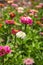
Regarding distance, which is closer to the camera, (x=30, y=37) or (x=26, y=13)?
(x=30, y=37)

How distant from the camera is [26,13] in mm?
5262

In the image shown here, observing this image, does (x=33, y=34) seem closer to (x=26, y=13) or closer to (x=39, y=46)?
(x=39, y=46)

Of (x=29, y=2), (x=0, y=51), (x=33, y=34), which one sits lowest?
(x=29, y=2)

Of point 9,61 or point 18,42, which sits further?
point 18,42

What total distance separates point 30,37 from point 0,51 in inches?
54.4

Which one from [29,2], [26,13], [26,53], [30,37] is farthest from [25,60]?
[29,2]

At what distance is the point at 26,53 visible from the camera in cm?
363

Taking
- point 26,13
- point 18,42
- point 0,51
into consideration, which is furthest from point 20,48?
point 26,13

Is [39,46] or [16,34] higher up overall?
[16,34]

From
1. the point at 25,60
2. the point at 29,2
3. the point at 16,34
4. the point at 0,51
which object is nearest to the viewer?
the point at 0,51

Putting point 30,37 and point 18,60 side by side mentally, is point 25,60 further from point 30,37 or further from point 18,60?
point 30,37

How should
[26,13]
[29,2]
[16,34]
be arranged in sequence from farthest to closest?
[29,2]
[26,13]
[16,34]

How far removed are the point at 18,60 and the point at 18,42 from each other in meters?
0.41

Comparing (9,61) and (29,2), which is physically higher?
(9,61)
